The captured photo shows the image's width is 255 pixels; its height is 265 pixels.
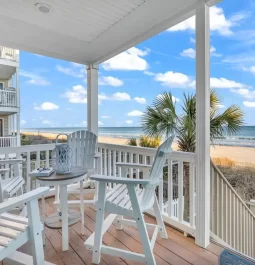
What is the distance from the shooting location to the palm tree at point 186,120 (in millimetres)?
3193

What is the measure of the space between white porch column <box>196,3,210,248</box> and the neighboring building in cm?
785

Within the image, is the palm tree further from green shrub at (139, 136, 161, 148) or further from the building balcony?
the building balcony

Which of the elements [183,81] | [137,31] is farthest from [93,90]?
[183,81]

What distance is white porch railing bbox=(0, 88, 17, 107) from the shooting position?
770 cm

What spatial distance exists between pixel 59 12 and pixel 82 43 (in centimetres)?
80

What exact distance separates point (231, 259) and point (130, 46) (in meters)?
2.82

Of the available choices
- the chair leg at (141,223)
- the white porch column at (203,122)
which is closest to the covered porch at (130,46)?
the white porch column at (203,122)

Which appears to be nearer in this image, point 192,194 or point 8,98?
point 192,194

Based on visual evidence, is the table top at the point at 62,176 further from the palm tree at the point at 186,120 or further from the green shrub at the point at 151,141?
the green shrub at the point at 151,141

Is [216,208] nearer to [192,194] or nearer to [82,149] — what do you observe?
[192,194]

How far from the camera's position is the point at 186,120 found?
3.34m

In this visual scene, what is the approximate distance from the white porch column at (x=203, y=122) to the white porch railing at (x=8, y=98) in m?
7.85

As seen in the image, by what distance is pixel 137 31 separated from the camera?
2.66m

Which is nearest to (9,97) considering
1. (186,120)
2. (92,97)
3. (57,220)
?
(92,97)
